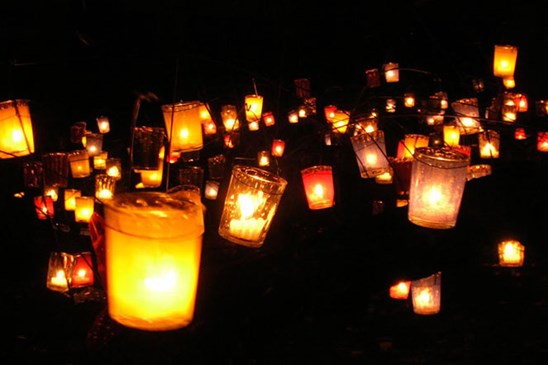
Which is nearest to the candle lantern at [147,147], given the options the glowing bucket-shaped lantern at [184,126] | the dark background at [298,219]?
the glowing bucket-shaped lantern at [184,126]

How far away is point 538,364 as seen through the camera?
8312 mm

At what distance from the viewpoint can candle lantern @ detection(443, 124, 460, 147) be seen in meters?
9.48

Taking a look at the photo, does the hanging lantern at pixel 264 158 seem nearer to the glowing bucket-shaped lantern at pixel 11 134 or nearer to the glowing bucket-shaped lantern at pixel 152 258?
the glowing bucket-shaped lantern at pixel 11 134

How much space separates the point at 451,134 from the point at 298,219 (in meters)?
4.59

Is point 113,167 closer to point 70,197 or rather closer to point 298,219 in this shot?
point 70,197

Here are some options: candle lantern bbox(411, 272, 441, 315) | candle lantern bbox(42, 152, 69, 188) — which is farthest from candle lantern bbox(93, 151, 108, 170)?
candle lantern bbox(411, 272, 441, 315)

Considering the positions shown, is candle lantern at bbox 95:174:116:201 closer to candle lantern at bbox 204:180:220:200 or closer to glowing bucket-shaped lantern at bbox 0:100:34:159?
candle lantern at bbox 204:180:220:200

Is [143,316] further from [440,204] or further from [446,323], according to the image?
[446,323]

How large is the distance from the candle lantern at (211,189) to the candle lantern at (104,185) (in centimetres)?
356

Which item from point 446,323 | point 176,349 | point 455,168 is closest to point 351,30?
point 446,323

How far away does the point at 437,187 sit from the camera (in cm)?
425

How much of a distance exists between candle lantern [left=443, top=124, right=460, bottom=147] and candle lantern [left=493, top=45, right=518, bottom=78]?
2.27m

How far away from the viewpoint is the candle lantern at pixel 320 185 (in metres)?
8.75

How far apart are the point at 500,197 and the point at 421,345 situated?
5.65m
